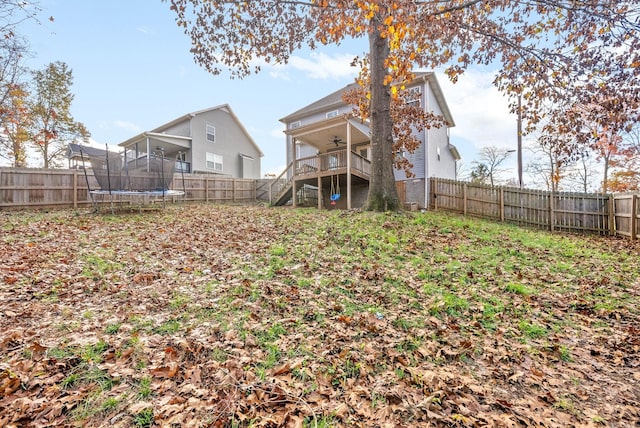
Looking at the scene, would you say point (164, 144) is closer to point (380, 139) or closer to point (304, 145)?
point (304, 145)

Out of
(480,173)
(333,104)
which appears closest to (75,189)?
(333,104)

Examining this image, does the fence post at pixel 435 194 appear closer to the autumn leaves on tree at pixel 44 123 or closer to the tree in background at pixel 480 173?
the tree in background at pixel 480 173

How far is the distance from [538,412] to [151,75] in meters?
19.7

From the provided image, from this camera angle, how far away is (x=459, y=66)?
855 cm

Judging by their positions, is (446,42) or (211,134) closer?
(446,42)

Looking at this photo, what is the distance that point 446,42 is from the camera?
895 centimetres

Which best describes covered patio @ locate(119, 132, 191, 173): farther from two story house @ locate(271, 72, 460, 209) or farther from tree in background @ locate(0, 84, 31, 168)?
two story house @ locate(271, 72, 460, 209)

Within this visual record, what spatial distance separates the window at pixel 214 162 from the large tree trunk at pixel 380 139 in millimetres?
17657

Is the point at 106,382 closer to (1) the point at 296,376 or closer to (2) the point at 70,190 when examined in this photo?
(1) the point at 296,376

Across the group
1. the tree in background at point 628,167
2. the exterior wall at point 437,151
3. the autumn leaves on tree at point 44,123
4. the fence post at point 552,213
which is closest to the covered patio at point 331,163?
the exterior wall at point 437,151

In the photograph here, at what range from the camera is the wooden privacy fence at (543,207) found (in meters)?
10.7

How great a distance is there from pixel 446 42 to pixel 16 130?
27.1 meters

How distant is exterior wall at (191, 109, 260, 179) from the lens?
22261 millimetres

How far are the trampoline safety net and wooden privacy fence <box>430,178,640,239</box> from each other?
11.8m
